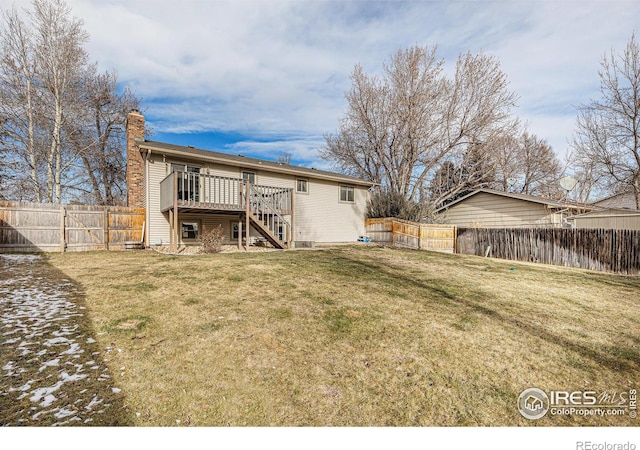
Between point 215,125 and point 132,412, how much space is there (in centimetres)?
2447

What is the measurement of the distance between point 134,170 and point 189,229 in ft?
11.2

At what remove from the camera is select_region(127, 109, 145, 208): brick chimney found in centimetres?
1218

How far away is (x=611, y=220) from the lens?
13.9m

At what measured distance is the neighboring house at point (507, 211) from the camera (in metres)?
16.3

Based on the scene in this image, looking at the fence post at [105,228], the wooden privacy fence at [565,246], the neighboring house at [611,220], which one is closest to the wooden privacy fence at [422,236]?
the wooden privacy fence at [565,246]

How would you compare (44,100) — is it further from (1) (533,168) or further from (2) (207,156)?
(1) (533,168)

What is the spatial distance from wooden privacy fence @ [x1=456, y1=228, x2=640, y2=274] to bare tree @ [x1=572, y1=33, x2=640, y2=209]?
11910 mm

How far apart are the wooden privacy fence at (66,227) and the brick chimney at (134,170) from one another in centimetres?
49

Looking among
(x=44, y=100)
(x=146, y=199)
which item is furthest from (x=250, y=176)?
(x=44, y=100)

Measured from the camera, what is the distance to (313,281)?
618 centimetres

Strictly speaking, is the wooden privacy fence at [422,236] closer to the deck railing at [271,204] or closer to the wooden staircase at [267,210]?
the deck railing at [271,204]

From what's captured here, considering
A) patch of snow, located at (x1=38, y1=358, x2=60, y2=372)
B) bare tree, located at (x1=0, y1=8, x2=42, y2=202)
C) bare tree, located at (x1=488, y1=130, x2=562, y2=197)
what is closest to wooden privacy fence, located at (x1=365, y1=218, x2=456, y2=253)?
patch of snow, located at (x1=38, y1=358, x2=60, y2=372)

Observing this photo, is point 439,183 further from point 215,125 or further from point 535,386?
point 535,386
